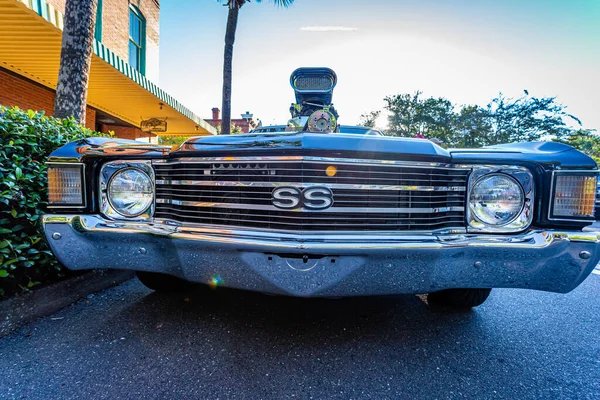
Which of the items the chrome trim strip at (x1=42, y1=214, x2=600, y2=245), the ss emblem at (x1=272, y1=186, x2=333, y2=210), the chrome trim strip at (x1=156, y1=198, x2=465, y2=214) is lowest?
the chrome trim strip at (x1=42, y1=214, x2=600, y2=245)

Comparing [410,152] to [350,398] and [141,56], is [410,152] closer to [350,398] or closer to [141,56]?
[350,398]

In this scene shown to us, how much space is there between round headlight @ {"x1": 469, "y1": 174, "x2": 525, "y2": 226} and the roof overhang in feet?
20.1

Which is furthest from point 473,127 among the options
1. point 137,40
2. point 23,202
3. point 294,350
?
point 23,202

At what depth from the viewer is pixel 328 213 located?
61.4 inches

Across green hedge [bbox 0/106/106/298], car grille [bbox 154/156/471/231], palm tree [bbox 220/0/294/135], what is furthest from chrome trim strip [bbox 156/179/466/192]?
palm tree [bbox 220/0/294/135]

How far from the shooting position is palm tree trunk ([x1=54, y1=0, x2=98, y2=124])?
3.89 m

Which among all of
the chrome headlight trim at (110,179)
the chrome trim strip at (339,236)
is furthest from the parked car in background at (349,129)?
the chrome trim strip at (339,236)

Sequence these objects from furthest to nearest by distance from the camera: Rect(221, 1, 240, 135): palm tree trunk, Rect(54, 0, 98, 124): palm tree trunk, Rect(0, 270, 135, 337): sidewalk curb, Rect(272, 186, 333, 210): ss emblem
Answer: Rect(221, 1, 240, 135): palm tree trunk
Rect(54, 0, 98, 124): palm tree trunk
Rect(0, 270, 135, 337): sidewalk curb
Rect(272, 186, 333, 210): ss emblem

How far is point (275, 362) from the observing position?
1604mm

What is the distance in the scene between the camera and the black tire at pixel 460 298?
211cm

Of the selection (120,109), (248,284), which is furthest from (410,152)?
(120,109)

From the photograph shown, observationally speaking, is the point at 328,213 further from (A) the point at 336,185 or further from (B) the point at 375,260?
(B) the point at 375,260

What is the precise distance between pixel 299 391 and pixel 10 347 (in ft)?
5.40

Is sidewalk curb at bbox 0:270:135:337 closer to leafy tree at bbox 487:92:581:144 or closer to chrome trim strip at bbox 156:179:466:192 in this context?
chrome trim strip at bbox 156:179:466:192
